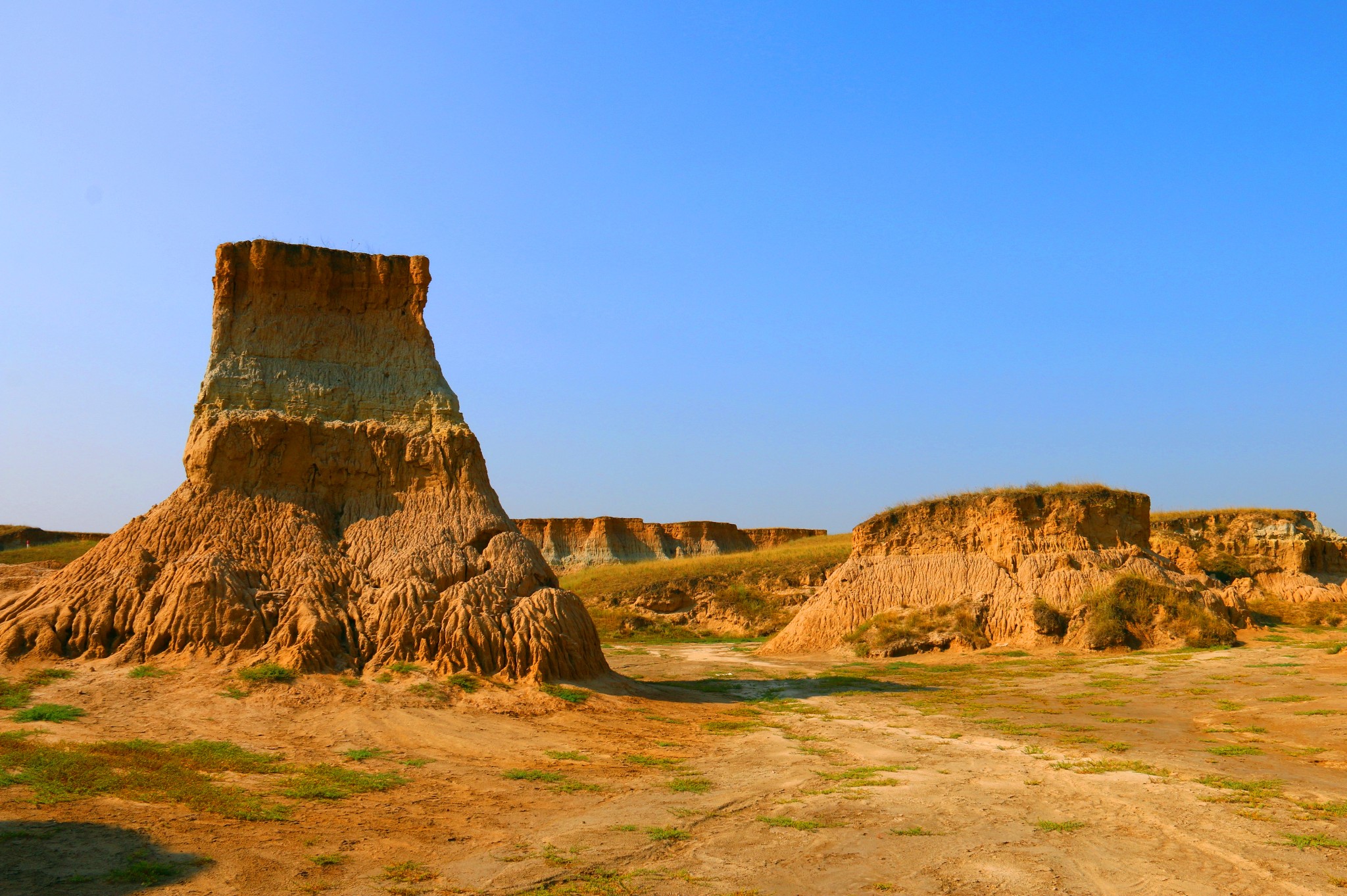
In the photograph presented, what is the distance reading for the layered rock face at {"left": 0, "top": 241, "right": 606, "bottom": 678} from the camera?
12992 mm

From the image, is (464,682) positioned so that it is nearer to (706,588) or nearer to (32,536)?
(706,588)

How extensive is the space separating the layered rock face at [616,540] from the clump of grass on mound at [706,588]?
1873 cm

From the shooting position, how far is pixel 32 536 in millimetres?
48375

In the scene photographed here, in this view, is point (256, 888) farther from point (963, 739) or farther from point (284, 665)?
point (963, 739)

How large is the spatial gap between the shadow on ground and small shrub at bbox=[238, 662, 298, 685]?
5375 millimetres

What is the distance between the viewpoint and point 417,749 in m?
10.5

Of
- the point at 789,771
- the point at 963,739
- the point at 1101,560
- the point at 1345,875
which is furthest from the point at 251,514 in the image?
the point at 1101,560

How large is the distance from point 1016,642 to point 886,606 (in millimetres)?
3634

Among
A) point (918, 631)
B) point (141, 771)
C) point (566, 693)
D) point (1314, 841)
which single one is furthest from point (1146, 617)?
point (141, 771)

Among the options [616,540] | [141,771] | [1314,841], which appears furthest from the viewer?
[616,540]

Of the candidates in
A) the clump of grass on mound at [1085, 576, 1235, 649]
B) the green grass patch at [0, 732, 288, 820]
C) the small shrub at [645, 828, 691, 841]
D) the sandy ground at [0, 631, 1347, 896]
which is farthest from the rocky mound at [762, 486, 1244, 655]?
the green grass patch at [0, 732, 288, 820]

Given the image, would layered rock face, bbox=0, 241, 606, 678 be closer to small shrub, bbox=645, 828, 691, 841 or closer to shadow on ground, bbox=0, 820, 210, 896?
shadow on ground, bbox=0, 820, 210, 896

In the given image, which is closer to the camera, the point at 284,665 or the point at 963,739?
the point at 963,739

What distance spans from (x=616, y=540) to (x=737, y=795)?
5479cm
